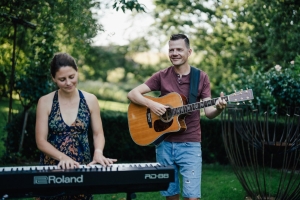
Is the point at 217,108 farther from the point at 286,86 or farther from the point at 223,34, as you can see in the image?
the point at 223,34

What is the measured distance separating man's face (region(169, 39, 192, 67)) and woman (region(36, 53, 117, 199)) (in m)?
1.18

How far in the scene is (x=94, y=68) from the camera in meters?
33.4

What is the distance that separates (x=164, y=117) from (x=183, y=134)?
474 mm

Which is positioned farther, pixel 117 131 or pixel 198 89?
pixel 117 131

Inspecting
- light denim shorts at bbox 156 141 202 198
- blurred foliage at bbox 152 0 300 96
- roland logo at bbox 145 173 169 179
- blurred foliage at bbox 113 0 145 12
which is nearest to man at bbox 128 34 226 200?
light denim shorts at bbox 156 141 202 198

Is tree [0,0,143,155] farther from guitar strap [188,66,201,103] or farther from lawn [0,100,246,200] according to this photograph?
guitar strap [188,66,201,103]

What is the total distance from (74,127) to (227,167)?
6106mm

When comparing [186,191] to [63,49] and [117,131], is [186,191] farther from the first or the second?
[63,49]

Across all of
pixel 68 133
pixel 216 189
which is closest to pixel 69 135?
pixel 68 133

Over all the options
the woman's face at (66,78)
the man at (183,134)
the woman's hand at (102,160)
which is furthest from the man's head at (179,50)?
the woman's hand at (102,160)

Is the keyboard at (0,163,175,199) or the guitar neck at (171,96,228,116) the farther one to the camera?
the guitar neck at (171,96,228,116)

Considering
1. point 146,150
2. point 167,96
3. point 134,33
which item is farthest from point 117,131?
point 134,33

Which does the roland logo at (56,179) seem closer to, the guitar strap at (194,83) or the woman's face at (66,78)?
the woman's face at (66,78)

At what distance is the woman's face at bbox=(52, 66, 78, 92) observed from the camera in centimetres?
303
